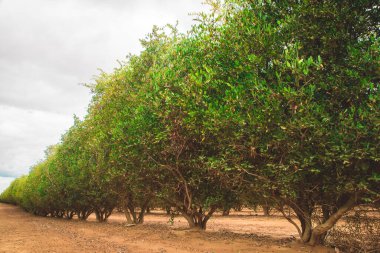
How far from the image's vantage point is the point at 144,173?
64.9 ft

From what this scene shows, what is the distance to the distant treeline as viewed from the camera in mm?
10133

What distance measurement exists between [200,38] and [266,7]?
324 cm

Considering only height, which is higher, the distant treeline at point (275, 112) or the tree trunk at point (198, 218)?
the distant treeline at point (275, 112)

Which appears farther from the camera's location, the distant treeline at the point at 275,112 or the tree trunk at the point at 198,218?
the tree trunk at the point at 198,218

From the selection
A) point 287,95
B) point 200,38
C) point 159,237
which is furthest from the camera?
point 159,237

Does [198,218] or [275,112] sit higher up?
[275,112]

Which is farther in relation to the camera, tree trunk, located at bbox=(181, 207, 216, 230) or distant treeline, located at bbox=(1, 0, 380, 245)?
tree trunk, located at bbox=(181, 207, 216, 230)

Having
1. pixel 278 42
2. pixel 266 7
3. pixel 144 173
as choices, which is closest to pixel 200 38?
pixel 266 7

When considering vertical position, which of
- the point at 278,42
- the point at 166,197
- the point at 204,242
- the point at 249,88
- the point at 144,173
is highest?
the point at 278,42

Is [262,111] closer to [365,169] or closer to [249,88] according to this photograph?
[249,88]

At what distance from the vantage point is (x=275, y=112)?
10.7 meters

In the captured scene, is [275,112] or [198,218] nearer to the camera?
[275,112]

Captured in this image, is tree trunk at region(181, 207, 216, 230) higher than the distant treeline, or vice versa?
the distant treeline

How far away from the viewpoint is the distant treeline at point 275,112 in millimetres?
10133
